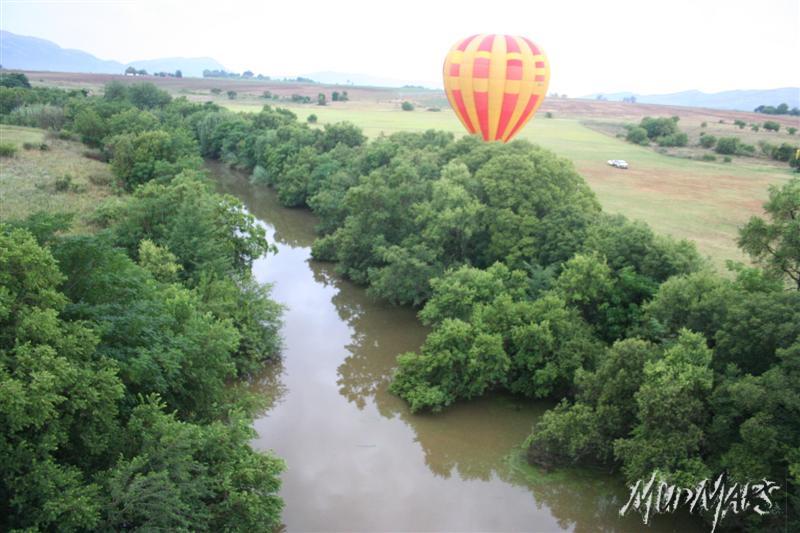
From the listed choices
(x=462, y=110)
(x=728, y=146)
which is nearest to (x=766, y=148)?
(x=728, y=146)

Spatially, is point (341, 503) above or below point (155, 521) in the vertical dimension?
below

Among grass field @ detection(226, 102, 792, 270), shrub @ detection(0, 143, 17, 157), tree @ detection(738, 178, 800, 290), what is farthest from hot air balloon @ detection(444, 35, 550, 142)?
shrub @ detection(0, 143, 17, 157)

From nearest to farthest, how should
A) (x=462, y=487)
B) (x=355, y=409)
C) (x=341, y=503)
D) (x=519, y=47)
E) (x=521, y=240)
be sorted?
(x=341, y=503)
(x=462, y=487)
(x=355, y=409)
(x=521, y=240)
(x=519, y=47)

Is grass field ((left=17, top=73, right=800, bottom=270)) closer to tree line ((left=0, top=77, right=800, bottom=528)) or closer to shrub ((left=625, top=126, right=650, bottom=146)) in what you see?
shrub ((left=625, top=126, right=650, bottom=146))

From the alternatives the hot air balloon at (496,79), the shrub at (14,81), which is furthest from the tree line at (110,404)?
the shrub at (14,81)

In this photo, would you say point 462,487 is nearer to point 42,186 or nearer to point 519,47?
point 519,47

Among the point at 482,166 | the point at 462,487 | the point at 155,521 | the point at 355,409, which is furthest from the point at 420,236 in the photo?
the point at 155,521
